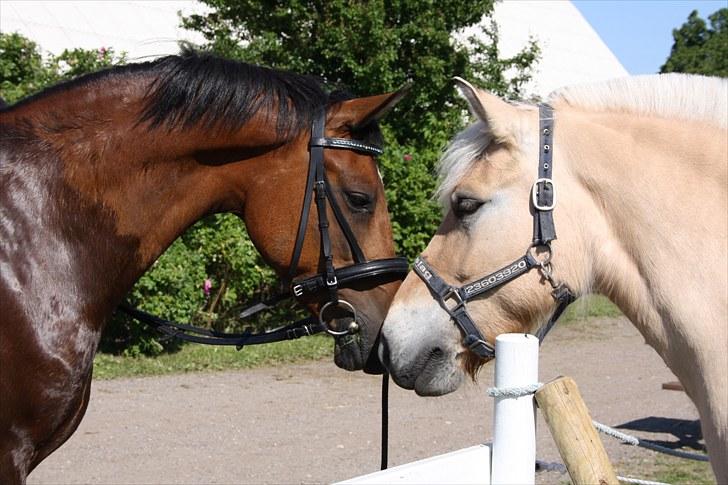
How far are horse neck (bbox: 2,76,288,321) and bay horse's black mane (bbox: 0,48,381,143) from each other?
4 cm

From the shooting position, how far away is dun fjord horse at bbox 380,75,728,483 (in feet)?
7.25

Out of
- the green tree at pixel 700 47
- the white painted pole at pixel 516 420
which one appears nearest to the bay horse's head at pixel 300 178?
the white painted pole at pixel 516 420

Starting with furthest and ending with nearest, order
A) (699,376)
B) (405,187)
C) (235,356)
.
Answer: (405,187) → (235,356) → (699,376)

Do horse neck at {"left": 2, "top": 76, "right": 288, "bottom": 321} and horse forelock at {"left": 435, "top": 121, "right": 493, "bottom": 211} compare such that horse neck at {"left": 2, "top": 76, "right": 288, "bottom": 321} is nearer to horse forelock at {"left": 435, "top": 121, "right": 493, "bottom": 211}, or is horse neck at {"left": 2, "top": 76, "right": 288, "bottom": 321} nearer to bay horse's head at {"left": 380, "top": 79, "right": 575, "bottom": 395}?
horse forelock at {"left": 435, "top": 121, "right": 493, "bottom": 211}

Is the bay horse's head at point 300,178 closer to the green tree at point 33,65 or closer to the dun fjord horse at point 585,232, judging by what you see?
the dun fjord horse at point 585,232

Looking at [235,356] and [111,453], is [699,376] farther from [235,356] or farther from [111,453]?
[235,356]

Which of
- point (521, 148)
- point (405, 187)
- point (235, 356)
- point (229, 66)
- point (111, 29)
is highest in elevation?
point (111, 29)

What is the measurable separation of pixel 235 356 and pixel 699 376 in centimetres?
780

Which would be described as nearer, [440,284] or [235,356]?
[440,284]

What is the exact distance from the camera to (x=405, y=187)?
10336mm

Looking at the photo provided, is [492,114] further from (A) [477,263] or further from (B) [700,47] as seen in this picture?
(B) [700,47]

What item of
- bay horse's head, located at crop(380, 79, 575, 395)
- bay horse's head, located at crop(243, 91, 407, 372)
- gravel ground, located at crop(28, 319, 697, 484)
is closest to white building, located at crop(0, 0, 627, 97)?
gravel ground, located at crop(28, 319, 697, 484)

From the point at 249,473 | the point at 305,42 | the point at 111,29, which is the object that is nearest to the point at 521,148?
the point at 249,473

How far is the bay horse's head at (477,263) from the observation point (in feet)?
7.88
